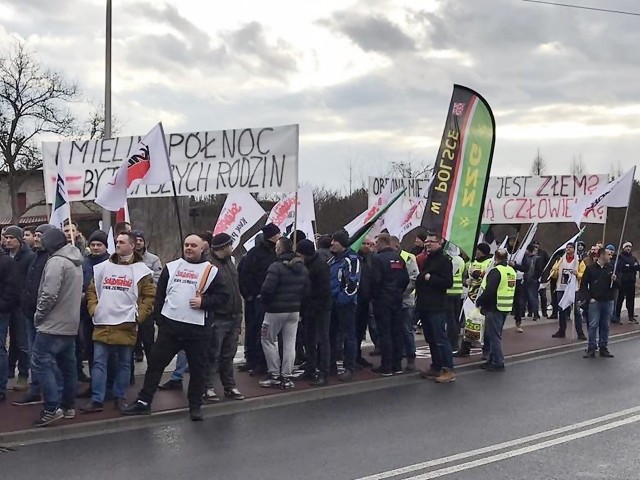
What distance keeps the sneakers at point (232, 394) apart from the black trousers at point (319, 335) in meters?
1.28

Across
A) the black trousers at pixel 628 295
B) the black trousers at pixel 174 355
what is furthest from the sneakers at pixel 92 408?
the black trousers at pixel 628 295

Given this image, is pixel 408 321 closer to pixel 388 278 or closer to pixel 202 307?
pixel 388 278

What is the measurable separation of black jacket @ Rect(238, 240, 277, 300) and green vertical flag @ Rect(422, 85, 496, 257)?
2695 millimetres

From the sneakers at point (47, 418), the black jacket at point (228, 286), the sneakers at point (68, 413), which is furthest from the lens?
the black jacket at point (228, 286)

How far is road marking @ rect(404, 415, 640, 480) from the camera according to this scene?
6406 mm

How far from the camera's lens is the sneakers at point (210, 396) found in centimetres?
899

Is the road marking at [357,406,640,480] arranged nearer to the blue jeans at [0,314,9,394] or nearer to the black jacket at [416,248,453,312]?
the black jacket at [416,248,453,312]

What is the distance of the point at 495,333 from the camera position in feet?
38.1

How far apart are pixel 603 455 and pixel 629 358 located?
6.41 meters

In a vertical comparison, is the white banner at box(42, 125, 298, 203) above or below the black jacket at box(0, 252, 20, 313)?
above

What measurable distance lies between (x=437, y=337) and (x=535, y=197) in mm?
8697

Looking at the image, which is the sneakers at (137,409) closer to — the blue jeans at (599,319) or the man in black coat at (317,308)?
the man in black coat at (317,308)

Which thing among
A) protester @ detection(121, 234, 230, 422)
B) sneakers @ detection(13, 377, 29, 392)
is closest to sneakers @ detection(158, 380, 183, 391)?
protester @ detection(121, 234, 230, 422)

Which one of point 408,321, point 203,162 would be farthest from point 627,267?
point 203,162
